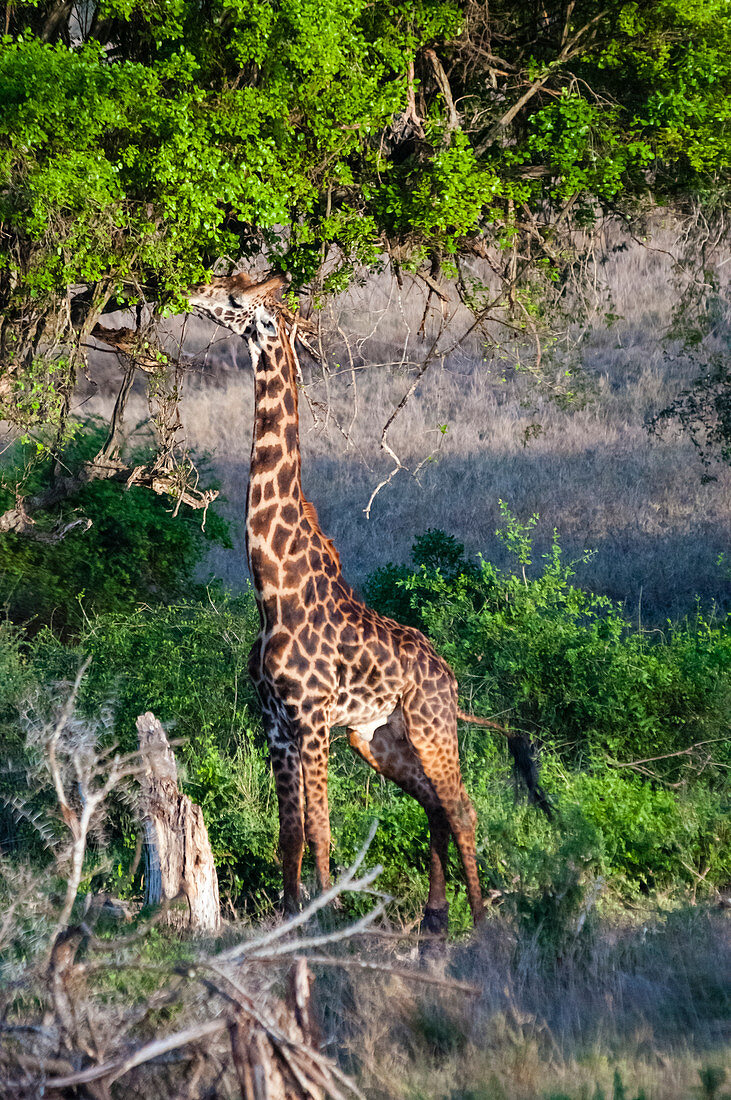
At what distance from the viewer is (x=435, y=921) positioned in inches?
236

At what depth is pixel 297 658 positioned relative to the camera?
566cm

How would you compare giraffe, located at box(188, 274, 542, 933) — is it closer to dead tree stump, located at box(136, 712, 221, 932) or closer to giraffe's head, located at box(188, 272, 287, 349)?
giraffe's head, located at box(188, 272, 287, 349)

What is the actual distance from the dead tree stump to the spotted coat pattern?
0.52 m

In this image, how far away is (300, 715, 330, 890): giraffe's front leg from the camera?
5648 mm

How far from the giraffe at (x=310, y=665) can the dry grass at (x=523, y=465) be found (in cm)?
983


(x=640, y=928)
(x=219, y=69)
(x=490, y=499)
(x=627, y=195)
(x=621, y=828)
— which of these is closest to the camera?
(x=640, y=928)

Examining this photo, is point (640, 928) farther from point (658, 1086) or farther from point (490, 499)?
point (490, 499)

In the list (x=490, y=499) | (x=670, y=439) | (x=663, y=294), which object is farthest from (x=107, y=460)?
(x=663, y=294)

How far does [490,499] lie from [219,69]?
13.3m

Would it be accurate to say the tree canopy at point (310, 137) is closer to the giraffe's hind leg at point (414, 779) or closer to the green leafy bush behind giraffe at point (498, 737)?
the green leafy bush behind giraffe at point (498, 737)

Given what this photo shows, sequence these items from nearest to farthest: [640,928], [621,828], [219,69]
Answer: [640,928], [621,828], [219,69]

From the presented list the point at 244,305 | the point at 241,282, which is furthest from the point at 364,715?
the point at 241,282

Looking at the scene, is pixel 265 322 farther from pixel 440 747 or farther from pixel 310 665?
pixel 440 747

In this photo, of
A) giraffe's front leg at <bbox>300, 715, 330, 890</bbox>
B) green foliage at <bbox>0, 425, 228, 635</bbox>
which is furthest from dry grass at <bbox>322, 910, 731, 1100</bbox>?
green foliage at <bbox>0, 425, 228, 635</bbox>
